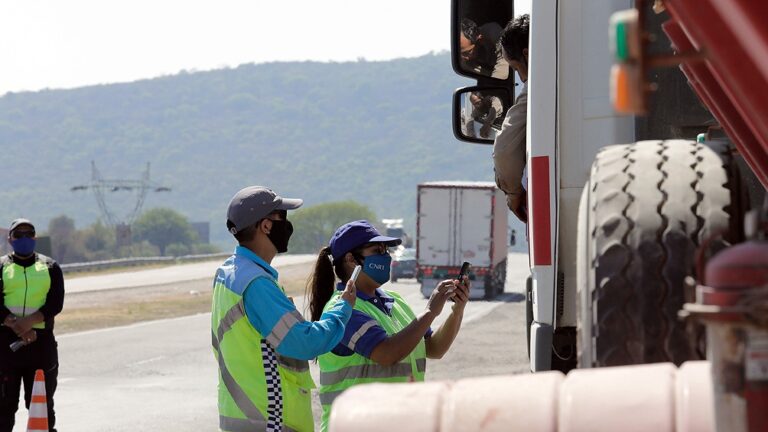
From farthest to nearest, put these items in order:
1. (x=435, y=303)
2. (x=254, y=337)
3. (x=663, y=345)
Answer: (x=435, y=303), (x=254, y=337), (x=663, y=345)

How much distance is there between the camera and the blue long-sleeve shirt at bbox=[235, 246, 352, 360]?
5.72 m

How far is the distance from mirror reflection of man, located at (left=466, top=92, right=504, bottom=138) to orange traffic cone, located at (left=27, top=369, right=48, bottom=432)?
4726 millimetres

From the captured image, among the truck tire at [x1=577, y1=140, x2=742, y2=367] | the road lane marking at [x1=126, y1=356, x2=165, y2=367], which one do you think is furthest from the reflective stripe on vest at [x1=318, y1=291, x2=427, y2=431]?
the road lane marking at [x1=126, y1=356, x2=165, y2=367]

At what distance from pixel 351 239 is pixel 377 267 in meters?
0.22

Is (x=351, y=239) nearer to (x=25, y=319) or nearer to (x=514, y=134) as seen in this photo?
(x=514, y=134)

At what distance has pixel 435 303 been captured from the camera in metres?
6.42

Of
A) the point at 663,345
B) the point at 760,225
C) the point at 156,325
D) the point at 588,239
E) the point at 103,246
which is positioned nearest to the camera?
the point at 760,225

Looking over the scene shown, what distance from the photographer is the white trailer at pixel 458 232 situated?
5222 centimetres

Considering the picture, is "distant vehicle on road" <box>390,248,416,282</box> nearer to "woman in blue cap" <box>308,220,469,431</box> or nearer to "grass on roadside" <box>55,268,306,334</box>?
"grass on roadside" <box>55,268,306,334</box>

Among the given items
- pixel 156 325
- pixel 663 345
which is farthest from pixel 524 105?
pixel 156 325

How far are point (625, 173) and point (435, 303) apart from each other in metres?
2.68

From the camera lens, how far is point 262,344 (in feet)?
19.1

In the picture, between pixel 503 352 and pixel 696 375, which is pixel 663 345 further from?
pixel 503 352

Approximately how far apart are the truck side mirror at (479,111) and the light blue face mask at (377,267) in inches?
38.7
